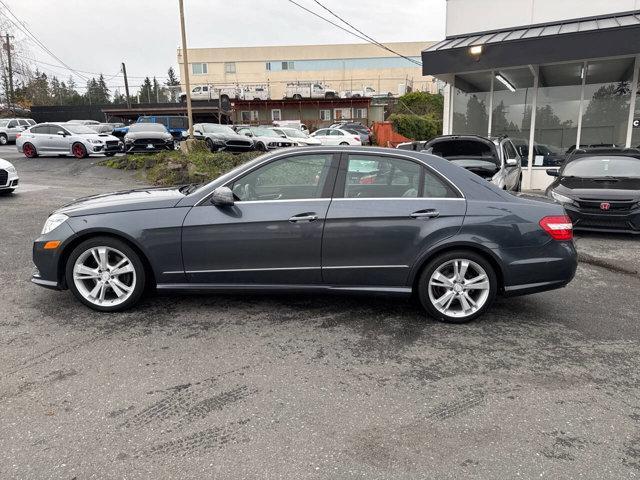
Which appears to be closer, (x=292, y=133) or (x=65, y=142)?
(x=65, y=142)

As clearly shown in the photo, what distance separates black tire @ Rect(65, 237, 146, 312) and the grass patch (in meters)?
9.40

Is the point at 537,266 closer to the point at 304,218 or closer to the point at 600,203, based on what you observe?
the point at 304,218

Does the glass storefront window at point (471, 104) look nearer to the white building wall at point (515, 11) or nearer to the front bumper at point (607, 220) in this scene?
the white building wall at point (515, 11)

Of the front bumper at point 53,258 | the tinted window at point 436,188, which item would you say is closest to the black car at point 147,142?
the front bumper at point 53,258

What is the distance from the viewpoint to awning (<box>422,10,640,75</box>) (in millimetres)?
10781

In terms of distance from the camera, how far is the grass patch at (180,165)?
48.0 feet

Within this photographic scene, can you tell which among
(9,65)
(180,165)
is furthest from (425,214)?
(9,65)

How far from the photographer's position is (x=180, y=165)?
15070 mm

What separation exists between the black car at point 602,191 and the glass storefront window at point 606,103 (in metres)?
4.76

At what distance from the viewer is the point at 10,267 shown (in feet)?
19.8

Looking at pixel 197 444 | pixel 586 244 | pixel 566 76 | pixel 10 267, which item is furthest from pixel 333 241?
pixel 566 76

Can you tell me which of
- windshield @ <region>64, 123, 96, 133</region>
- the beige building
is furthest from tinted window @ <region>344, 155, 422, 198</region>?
the beige building

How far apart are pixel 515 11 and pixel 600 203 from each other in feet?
27.7

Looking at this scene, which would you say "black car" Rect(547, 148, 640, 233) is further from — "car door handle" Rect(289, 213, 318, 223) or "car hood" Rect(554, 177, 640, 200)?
"car door handle" Rect(289, 213, 318, 223)
